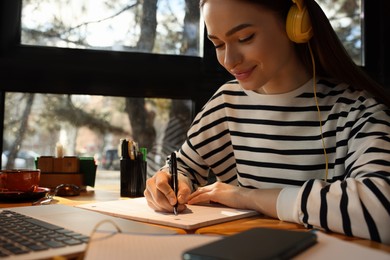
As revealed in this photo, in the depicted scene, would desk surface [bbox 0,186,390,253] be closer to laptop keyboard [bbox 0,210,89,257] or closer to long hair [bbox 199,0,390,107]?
laptop keyboard [bbox 0,210,89,257]

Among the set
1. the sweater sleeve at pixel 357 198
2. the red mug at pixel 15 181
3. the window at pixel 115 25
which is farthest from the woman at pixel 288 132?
the window at pixel 115 25

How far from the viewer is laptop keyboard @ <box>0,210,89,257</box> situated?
1.79ft

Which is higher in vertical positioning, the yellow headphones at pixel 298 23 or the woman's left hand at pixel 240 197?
the yellow headphones at pixel 298 23

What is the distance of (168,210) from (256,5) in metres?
0.53

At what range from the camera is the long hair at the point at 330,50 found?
1012 millimetres

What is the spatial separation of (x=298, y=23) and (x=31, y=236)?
0.76 meters

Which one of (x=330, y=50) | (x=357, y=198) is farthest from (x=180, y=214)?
(x=330, y=50)

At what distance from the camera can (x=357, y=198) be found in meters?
0.73

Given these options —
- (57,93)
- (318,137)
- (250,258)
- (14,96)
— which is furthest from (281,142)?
(14,96)

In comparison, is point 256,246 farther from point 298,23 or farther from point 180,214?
point 298,23

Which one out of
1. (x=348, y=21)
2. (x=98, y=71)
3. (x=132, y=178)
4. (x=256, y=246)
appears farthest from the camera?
(x=348, y=21)

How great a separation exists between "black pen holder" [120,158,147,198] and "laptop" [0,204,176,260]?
1.02ft

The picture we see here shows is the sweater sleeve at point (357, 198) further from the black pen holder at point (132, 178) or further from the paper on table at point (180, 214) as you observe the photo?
the black pen holder at point (132, 178)

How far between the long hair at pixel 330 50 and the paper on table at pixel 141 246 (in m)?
0.64
